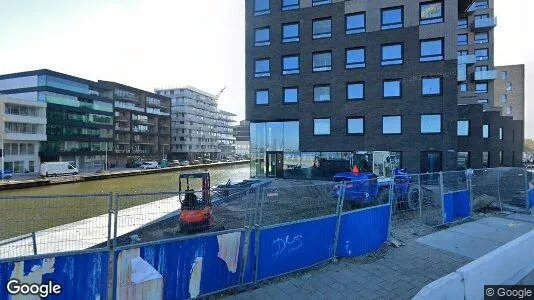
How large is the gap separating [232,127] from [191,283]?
138146mm

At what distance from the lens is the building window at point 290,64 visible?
30219 millimetres

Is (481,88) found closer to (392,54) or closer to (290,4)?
(392,54)

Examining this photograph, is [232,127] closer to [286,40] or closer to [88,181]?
[88,181]

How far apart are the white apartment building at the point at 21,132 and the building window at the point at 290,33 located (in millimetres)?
43966

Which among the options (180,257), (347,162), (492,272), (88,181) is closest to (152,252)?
(180,257)

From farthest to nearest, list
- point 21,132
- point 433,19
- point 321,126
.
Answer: point 21,132 < point 321,126 < point 433,19

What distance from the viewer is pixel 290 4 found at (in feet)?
100

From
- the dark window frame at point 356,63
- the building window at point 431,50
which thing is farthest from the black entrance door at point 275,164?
the building window at point 431,50

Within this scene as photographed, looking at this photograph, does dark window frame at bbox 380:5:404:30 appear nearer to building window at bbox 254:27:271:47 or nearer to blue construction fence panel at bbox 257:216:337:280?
building window at bbox 254:27:271:47

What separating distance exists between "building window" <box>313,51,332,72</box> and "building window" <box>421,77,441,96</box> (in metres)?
8.19

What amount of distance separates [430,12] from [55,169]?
51.4 m

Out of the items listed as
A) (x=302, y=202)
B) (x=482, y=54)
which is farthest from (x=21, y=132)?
(x=482, y=54)

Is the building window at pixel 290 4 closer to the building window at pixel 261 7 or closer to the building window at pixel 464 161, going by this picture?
the building window at pixel 261 7

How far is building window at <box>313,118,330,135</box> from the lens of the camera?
29.2 meters
